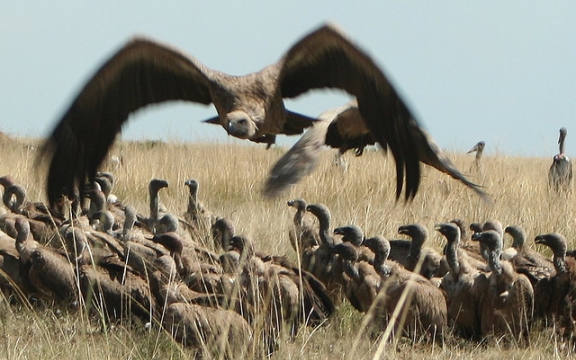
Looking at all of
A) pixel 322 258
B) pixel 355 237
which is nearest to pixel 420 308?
pixel 355 237

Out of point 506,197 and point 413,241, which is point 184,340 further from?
point 506,197

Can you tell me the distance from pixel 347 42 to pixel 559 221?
144 inches

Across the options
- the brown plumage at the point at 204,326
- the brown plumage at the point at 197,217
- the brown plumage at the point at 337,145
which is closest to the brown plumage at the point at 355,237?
the brown plumage at the point at 337,145

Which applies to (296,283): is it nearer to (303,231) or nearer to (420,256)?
(420,256)

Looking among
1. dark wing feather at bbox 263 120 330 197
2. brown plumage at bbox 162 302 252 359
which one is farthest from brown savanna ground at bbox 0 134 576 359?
dark wing feather at bbox 263 120 330 197

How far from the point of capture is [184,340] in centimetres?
552

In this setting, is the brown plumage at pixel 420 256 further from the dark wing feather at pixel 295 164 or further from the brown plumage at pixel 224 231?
the dark wing feather at pixel 295 164

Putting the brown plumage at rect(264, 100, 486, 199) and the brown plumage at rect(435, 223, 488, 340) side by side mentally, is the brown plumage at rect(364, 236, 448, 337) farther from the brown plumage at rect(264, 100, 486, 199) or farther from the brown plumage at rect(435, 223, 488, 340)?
the brown plumage at rect(264, 100, 486, 199)

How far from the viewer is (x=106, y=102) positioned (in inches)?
295

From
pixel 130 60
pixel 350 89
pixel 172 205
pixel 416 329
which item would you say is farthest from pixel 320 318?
pixel 172 205

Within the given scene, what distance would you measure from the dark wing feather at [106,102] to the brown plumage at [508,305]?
2443 mm

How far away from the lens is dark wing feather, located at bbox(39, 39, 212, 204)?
741 centimetres

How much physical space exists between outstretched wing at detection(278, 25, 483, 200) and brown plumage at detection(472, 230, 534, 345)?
0.69 metres

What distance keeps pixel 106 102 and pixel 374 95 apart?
181cm
